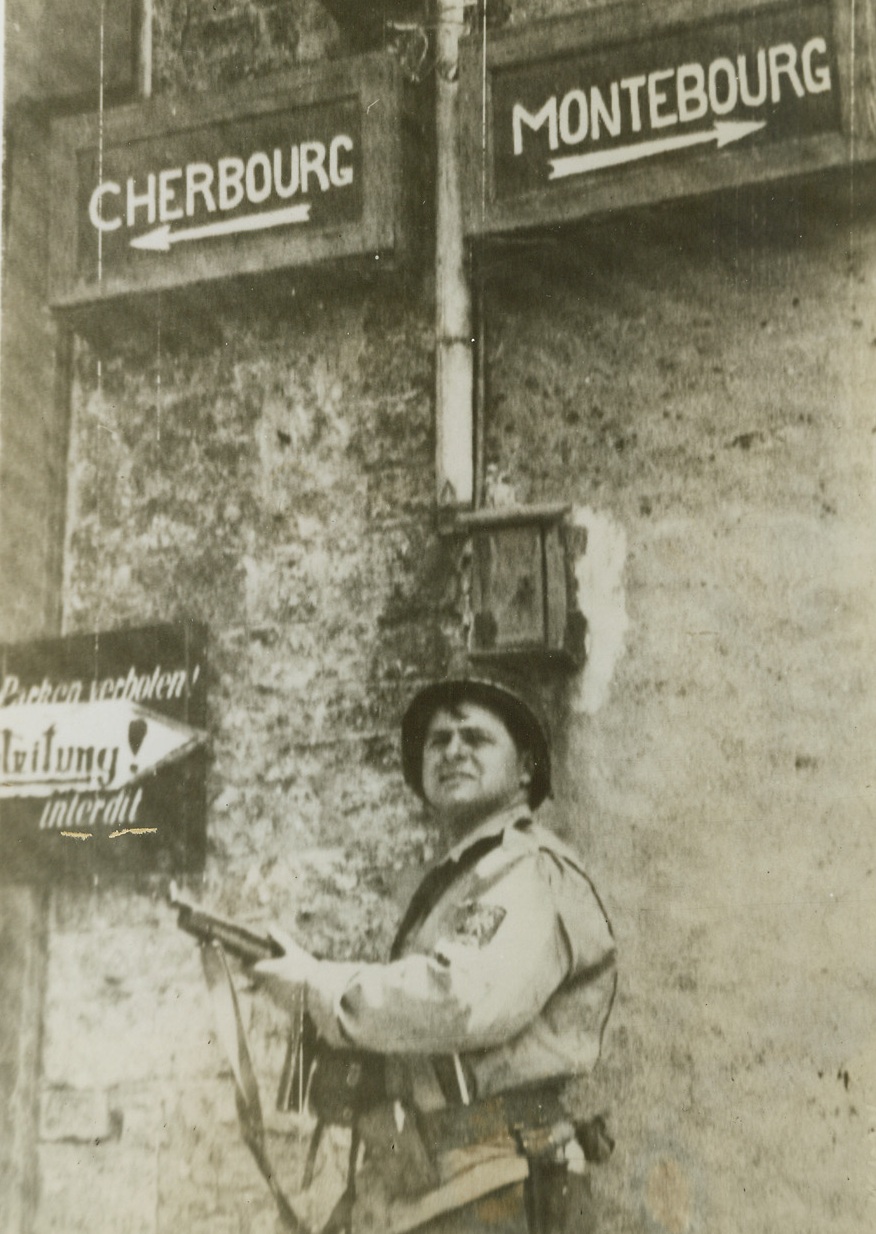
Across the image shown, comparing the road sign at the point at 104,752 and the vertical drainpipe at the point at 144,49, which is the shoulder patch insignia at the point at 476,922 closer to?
the road sign at the point at 104,752

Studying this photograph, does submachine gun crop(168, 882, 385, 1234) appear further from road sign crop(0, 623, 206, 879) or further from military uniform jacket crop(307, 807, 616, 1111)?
road sign crop(0, 623, 206, 879)

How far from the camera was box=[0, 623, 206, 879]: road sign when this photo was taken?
2.58 m

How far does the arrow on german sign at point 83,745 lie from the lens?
2605mm

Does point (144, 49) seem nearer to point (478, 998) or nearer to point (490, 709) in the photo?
point (490, 709)

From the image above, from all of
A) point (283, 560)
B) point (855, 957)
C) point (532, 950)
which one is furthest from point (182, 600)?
point (855, 957)

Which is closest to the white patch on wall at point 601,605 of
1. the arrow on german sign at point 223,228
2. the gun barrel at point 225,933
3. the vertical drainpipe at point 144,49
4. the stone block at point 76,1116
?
the gun barrel at point 225,933

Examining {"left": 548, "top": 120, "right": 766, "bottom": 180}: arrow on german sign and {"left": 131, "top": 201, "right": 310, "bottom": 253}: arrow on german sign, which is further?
{"left": 131, "top": 201, "right": 310, "bottom": 253}: arrow on german sign

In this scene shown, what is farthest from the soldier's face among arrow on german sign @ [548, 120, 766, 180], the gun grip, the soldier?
arrow on german sign @ [548, 120, 766, 180]

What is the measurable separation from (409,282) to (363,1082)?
5.10ft

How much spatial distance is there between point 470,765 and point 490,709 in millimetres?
115

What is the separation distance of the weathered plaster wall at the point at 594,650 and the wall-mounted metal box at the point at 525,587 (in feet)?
0.21

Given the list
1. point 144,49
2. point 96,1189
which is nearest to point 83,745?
point 96,1189

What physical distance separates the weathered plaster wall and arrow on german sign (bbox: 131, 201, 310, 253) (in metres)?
0.16

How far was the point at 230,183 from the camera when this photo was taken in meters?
2.65
